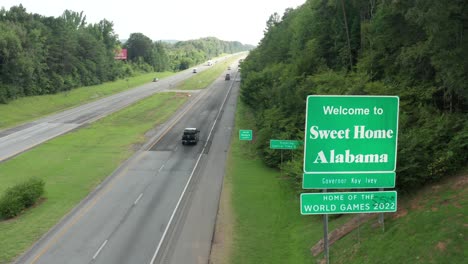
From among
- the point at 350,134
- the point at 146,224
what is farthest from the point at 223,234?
the point at 350,134

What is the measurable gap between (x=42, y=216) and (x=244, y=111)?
4402cm

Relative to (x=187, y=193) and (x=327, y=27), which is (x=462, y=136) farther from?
(x=327, y=27)

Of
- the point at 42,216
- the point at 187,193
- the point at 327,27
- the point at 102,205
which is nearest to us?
the point at 42,216

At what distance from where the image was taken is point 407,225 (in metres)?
16.6

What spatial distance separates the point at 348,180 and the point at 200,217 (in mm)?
17828

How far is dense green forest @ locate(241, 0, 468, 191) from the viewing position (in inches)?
805

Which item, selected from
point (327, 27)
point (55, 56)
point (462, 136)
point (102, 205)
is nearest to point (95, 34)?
point (55, 56)

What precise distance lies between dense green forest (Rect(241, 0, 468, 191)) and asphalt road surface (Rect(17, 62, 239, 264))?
20.7 feet

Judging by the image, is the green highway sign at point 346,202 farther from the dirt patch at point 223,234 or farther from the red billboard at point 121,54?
the red billboard at point 121,54

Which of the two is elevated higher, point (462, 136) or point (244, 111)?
point (462, 136)

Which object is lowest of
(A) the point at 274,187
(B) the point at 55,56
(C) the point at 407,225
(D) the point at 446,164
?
(A) the point at 274,187

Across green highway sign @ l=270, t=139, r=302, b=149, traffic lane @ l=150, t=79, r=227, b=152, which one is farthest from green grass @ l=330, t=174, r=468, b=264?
traffic lane @ l=150, t=79, r=227, b=152

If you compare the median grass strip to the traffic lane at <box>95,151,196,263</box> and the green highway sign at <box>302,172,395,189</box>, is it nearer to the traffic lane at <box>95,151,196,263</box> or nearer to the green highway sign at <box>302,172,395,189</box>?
the traffic lane at <box>95,151,196,263</box>

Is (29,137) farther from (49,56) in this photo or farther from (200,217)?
(49,56)
